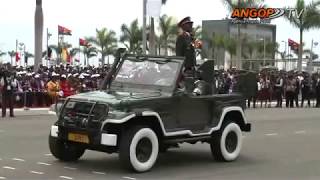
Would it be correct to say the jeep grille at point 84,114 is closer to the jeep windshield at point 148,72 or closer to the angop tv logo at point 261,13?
the jeep windshield at point 148,72

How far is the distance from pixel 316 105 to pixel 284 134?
721 inches

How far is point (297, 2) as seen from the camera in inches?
1882

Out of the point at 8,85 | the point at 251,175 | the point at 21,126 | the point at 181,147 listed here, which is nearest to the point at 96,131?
the point at 251,175

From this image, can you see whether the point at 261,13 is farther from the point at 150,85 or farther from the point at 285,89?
the point at 150,85

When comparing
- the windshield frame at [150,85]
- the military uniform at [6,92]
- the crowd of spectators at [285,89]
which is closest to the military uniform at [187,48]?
the windshield frame at [150,85]

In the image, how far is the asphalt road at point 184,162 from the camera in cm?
991

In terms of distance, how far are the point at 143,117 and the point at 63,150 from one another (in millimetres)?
1763

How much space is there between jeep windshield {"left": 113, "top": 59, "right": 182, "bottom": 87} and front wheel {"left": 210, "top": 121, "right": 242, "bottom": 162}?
1.54m

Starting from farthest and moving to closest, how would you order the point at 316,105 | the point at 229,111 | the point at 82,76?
1. the point at 316,105
2. the point at 82,76
3. the point at 229,111

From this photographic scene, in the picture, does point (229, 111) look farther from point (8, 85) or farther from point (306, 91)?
point (306, 91)

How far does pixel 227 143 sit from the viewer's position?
38.5 ft

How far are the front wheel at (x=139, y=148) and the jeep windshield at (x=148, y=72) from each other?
108cm

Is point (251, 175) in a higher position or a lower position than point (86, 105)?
lower

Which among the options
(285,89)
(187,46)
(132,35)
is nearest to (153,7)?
(285,89)
